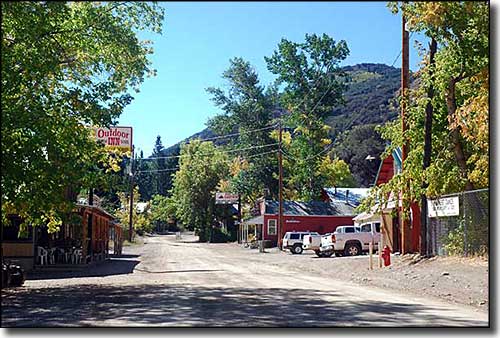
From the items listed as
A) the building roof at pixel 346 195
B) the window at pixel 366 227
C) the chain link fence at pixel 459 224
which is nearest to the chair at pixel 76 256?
the chain link fence at pixel 459 224

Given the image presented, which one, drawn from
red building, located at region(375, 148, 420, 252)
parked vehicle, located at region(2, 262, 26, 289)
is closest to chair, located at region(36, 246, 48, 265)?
parked vehicle, located at region(2, 262, 26, 289)

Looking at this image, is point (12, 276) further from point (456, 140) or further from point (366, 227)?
point (366, 227)

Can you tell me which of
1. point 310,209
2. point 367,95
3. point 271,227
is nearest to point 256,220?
point 271,227

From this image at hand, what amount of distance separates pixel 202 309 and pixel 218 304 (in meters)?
0.90

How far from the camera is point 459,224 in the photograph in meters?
20.4

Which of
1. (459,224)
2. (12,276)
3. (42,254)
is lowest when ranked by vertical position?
(12,276)

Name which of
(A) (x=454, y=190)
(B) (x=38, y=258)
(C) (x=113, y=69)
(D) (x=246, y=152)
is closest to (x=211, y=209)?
(D) (x=246, y=152)

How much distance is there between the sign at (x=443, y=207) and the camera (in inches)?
811

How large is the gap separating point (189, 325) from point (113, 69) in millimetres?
8028

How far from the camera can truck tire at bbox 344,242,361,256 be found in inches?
1296

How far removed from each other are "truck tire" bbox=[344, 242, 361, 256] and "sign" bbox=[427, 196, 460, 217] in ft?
34.3

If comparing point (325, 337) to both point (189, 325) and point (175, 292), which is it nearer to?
point (189, 325)

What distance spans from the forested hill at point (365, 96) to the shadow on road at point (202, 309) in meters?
3.98

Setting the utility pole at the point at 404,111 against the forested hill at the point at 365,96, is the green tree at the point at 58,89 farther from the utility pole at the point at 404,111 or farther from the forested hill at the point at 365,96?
the utility pole at the point at 404,111
